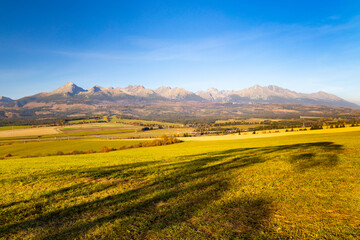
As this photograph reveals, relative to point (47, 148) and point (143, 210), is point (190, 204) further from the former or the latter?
point (47, 148)

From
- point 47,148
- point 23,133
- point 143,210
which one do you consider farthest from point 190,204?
point 23,133

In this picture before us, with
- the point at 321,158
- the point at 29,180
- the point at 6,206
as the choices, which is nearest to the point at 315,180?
the point at 321,158

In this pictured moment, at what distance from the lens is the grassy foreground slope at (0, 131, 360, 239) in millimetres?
5082

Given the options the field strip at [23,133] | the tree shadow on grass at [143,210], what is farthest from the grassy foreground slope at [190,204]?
the field strip at [23,133]

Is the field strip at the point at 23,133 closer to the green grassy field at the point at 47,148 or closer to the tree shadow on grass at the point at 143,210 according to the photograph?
the green grassy field at the point at 47,148

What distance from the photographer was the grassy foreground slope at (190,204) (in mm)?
5082

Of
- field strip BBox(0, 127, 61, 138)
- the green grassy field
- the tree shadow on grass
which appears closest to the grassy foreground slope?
the tree shadow on grass

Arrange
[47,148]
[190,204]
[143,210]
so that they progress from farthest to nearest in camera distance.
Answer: [47,148] < [190,204] < [143,210]

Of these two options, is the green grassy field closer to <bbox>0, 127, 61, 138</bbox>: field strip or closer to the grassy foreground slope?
<bbox>0, 127, 61, 138</bbox>: field strip

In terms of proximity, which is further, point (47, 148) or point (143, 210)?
point (47, 148)

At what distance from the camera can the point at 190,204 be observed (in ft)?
22.0

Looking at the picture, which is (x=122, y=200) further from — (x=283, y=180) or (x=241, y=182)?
(x=283, y=180)

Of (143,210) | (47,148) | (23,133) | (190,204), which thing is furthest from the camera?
(23,133)

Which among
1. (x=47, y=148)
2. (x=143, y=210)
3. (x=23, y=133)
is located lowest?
(x=23, y=133)
